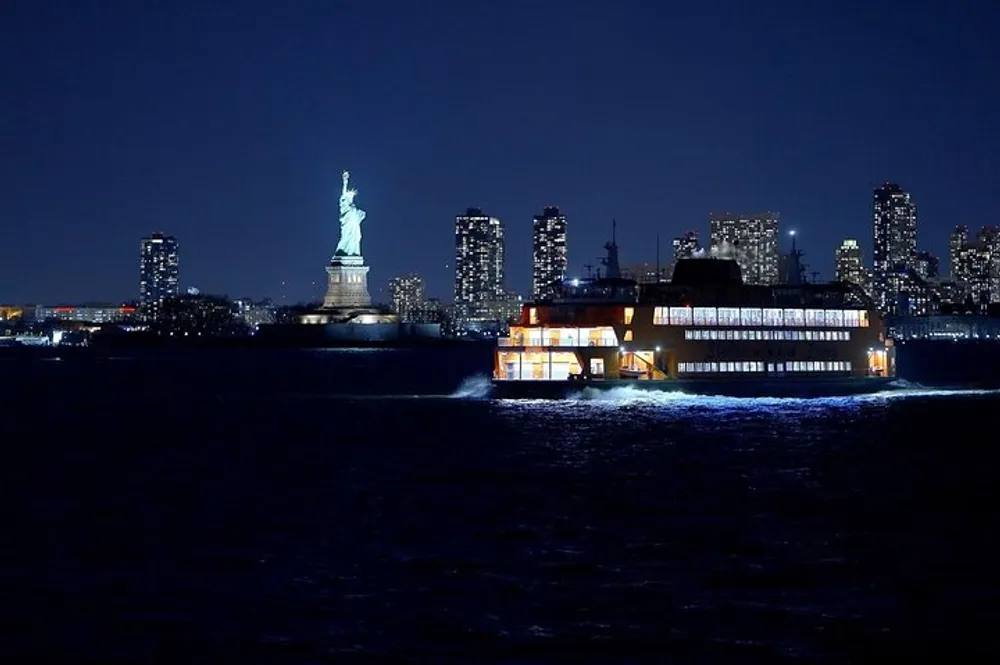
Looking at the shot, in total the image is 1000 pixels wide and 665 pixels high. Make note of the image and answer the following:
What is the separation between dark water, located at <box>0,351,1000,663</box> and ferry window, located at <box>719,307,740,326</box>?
1122 cm

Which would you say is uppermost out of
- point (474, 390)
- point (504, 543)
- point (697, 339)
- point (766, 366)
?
point (697, 339)

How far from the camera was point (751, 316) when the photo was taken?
81188mm

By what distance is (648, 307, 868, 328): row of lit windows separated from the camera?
7831 centimetres

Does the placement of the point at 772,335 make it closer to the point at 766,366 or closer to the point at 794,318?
the point at 766,366

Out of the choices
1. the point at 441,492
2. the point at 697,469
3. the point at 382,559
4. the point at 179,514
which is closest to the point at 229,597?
the point at 382,559

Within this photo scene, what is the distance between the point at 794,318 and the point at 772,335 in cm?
185

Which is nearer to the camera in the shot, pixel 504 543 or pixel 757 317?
pixel 504 543

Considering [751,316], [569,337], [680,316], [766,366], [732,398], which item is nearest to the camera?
[569,337]

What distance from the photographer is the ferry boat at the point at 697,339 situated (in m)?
77.5

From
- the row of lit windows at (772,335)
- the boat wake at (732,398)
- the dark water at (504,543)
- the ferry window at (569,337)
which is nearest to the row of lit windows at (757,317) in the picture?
the row of lit windows at (772,335)

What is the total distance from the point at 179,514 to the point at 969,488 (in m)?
22.7

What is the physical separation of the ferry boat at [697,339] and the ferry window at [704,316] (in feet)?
0.24

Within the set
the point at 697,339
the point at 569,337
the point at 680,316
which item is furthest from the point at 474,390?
the point at 680,316

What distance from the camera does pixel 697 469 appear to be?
49.5 meters
